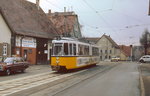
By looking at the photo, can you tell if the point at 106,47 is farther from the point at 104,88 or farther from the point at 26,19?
the point at 104,88

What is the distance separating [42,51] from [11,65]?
1981 centimetres

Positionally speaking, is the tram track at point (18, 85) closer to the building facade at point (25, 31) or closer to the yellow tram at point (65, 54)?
the yellow tram at point (65, 54)

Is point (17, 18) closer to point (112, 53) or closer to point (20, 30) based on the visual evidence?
point (20, 30)

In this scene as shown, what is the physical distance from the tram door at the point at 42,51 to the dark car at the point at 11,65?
51.1 ft

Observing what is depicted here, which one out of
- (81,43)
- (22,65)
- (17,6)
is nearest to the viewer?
(22,65)

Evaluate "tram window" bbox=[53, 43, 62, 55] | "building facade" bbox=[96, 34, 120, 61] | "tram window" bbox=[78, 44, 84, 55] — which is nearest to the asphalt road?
"tram window" bbox=[53, 43, 62, 55]

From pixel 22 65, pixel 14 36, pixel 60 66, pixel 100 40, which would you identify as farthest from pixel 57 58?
pixel 100 40

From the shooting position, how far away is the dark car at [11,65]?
23484 mm

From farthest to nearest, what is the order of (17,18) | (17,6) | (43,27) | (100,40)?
1. (100,40)
2. (43,27)
3. (17,6)
4. (17,18)

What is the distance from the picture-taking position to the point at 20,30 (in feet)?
122

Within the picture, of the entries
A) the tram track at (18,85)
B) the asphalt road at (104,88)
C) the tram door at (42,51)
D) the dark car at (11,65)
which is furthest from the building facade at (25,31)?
the asphalt road at (104,88)

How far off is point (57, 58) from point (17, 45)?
13326 millimetres

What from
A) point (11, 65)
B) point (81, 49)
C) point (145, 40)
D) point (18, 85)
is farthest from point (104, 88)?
point (145, 40)

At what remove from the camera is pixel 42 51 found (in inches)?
1736
